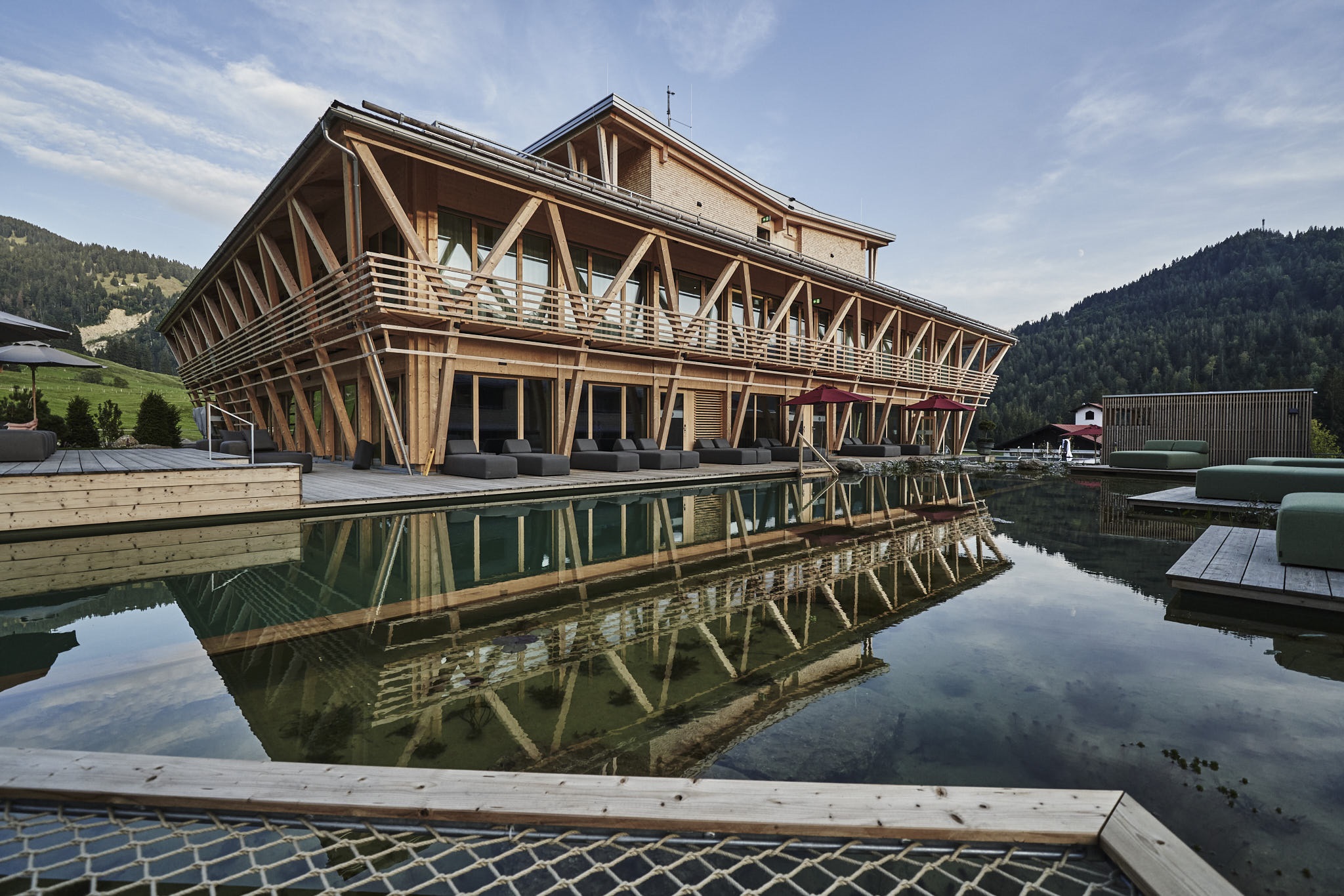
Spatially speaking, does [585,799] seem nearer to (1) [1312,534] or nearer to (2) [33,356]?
(1) [1312,534]

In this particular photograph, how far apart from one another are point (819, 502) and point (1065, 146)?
23244 mm

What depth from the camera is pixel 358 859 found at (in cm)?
166

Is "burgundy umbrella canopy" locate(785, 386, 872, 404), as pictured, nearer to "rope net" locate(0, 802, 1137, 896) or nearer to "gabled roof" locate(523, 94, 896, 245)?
"gabled roof" locate(523, 94, 896, 245)

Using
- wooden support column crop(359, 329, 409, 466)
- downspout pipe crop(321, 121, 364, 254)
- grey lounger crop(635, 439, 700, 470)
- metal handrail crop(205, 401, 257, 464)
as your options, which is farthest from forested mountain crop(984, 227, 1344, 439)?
metal handrail crop(205, 401, 257, 464)

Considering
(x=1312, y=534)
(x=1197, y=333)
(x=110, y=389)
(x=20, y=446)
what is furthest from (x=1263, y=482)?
(x=1197, y=333)

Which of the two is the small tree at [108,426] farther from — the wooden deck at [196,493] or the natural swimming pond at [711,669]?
the natural swimming pond at [711,669]

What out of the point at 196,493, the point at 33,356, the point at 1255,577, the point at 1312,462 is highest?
the point at 33,356

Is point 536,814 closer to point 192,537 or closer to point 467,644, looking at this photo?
point 467,644

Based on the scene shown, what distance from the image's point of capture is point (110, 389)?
64.2 metres

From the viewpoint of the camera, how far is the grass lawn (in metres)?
54.3

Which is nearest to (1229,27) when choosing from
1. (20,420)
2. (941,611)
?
(941,611)

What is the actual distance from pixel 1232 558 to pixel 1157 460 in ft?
48.7

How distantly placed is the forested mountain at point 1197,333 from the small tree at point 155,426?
80.8 metres

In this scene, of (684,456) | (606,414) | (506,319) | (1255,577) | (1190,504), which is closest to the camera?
(1255,577)
